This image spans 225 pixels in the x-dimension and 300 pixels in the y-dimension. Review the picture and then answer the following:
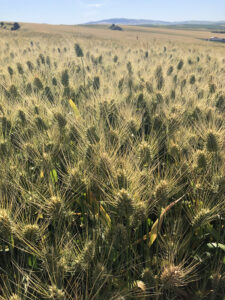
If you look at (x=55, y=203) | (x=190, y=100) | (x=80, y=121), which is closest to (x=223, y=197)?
(x=55, y=203)

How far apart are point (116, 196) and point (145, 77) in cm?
268

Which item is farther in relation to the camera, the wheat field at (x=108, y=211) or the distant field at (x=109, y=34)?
the distant field at (x=109, y=34)

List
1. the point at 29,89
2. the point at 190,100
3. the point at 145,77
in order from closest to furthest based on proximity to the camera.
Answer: the point at 190,100 < the point at 29,89 < the point at 145,77

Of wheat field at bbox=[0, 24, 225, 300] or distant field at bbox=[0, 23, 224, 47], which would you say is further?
distant field at bbox=[0, 23, 224, 47]

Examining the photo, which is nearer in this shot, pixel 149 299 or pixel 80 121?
pixel 149 299

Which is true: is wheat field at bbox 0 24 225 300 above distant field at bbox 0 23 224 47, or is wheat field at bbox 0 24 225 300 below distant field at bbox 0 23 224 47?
below

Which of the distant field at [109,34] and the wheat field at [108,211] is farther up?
the distant field at [109,34]

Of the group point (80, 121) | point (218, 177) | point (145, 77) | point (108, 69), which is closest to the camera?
point (218, 177)

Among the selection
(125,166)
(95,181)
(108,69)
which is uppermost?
(108,69)

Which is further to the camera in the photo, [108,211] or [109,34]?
[109,34]

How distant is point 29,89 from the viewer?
2951 millimetres

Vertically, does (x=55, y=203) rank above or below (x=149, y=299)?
above

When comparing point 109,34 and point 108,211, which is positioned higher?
point 109,34

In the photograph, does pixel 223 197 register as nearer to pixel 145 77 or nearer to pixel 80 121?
pixel 80 121
